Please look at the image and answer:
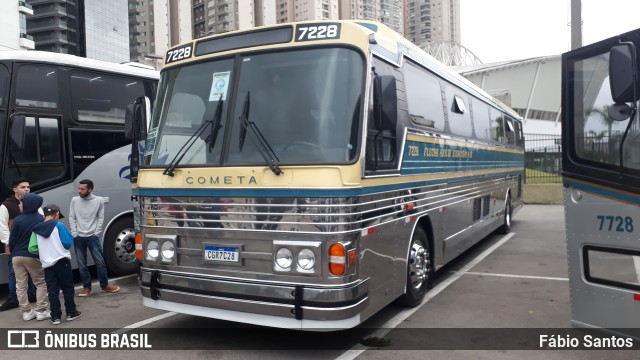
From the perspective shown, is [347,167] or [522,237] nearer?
[347,167]

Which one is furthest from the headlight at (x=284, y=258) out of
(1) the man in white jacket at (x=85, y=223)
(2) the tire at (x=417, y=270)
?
(1) the man in white jacket at (x=85, y=223)

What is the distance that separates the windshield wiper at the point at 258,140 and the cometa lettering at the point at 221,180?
22cm

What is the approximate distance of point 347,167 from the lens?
14.7ft

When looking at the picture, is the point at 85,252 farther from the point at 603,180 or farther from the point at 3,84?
the point at 603,180

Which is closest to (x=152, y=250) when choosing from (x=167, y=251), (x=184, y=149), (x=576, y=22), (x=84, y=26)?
(x=167, y=251)

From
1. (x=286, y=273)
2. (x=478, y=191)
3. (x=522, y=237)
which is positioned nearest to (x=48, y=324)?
(x=286, y=273)

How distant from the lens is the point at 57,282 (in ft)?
20.1

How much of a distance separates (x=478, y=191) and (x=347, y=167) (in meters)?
5.73

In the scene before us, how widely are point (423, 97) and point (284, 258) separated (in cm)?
316

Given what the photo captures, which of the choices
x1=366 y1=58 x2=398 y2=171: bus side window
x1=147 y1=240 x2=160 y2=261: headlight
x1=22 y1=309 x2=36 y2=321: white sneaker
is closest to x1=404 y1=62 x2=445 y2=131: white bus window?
x1=366 y1=58 x2=398 y2=171: bus side window

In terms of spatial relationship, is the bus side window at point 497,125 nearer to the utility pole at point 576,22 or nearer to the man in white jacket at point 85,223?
the utility pole at point 576,22

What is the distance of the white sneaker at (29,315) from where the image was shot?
6316mm

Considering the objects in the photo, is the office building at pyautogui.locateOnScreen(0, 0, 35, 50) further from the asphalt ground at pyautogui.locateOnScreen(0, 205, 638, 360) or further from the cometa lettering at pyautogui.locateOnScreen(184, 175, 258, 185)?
the cometa lettering at pyautogui.locateOnScreen(184, 175, 258, 185)

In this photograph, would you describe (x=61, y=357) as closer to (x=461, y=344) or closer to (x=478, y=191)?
(x=461, y=344)
